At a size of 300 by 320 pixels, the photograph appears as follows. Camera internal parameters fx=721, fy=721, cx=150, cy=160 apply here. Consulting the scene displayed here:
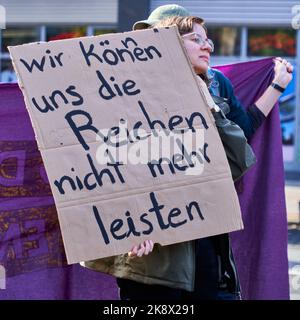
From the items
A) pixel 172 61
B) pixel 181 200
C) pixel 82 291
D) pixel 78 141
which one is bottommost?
pixel 82 291

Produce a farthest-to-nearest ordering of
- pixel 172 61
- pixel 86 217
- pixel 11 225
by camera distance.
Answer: pixel 11 225 < pixel 172 61 < pixel 86 217

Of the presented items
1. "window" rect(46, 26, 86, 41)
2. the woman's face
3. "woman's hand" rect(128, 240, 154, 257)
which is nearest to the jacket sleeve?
the woman's face

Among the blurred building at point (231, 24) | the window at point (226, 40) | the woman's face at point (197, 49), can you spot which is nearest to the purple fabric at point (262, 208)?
the woman's face at point (197, 49)

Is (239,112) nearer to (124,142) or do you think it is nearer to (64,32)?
(124,142)

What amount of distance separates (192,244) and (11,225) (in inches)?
42.0

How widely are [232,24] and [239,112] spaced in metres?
9.30

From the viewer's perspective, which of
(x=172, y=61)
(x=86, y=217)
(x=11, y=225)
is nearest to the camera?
(x=86, y=217)

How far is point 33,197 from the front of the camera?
3396 mm

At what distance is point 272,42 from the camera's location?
12.0m

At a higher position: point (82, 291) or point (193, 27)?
point (193, 27)

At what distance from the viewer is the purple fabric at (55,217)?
3.38 meters

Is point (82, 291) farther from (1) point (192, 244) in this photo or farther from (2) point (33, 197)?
(1) point (192, 244)

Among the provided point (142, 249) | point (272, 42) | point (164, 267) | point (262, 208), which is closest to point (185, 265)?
point (164, 267)

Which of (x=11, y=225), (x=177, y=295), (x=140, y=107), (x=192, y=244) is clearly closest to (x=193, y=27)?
(x=140, y=107)
